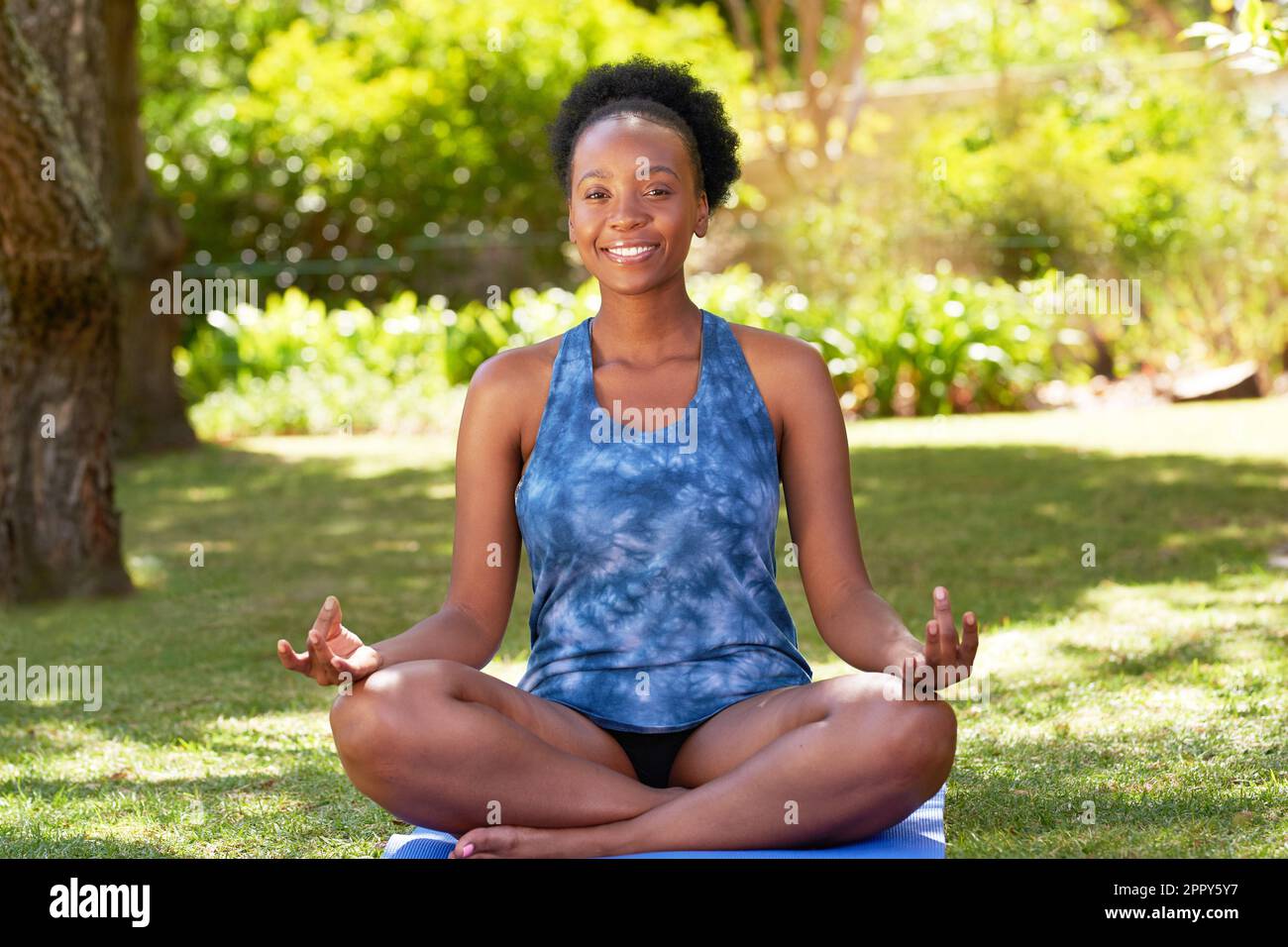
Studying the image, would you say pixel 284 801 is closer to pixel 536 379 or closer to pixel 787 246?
pixel 536 379

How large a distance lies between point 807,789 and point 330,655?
0.96 metres

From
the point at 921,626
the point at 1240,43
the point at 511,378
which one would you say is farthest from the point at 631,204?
the point at 921,626

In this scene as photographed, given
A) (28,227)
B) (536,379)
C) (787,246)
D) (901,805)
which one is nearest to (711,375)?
(536,379)

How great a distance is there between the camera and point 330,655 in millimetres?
3105

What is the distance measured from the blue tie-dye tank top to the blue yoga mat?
0.37 m

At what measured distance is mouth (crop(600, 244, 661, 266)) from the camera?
11.9 feet

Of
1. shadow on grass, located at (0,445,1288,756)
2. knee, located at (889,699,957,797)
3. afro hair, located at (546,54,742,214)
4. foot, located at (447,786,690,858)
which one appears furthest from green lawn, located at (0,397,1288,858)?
afro hair, located at (546,54,742,214)

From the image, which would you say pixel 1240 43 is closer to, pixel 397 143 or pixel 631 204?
pixel 631 204

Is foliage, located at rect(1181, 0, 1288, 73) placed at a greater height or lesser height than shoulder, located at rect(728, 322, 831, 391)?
greater

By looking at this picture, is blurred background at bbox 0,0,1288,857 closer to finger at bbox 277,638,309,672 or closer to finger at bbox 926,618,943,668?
finger at bbox 926,618,943,668

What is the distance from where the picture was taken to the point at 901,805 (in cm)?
335

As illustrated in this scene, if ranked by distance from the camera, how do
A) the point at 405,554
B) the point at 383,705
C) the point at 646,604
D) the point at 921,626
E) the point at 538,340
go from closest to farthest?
the point at 383,705 < the point at 646,604 < the point at 921,626 < the point at 405,554 < the point at 538,340

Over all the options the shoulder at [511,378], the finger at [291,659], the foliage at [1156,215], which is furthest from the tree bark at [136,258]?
the finger at [291,659]

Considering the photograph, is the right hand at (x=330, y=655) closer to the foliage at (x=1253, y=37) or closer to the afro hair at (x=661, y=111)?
the afro hair at (x=661, y=111)
